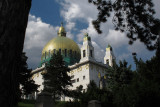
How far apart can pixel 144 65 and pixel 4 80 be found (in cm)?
1497

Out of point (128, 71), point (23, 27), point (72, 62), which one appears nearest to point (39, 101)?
point (23, 27)

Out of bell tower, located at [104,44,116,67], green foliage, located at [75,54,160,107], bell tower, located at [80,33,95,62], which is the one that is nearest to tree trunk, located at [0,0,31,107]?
green foliage, located at [75,54,160,107]

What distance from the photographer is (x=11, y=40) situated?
2.02 meters

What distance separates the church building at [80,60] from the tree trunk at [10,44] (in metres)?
37.3

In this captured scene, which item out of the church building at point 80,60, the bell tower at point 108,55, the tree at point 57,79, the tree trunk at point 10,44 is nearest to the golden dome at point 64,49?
the church building at point 80,60

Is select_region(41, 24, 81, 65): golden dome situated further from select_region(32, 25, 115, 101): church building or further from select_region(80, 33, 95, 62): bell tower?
select_region(80, 33, 95, 62): bell tower

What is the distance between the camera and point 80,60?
47.5m

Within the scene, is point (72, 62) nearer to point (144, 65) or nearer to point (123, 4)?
point (144, 65)

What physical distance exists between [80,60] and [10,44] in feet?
149

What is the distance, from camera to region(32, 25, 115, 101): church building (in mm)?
45688

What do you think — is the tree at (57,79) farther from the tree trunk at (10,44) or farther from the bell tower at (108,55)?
the bell tower at (108,55)

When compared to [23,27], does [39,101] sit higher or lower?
lower

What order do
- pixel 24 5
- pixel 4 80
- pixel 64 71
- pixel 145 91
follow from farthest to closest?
pixel 64 71
pixel 145 91
pixel 24 5
pixel 4 80

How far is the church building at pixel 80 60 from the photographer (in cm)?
4569
